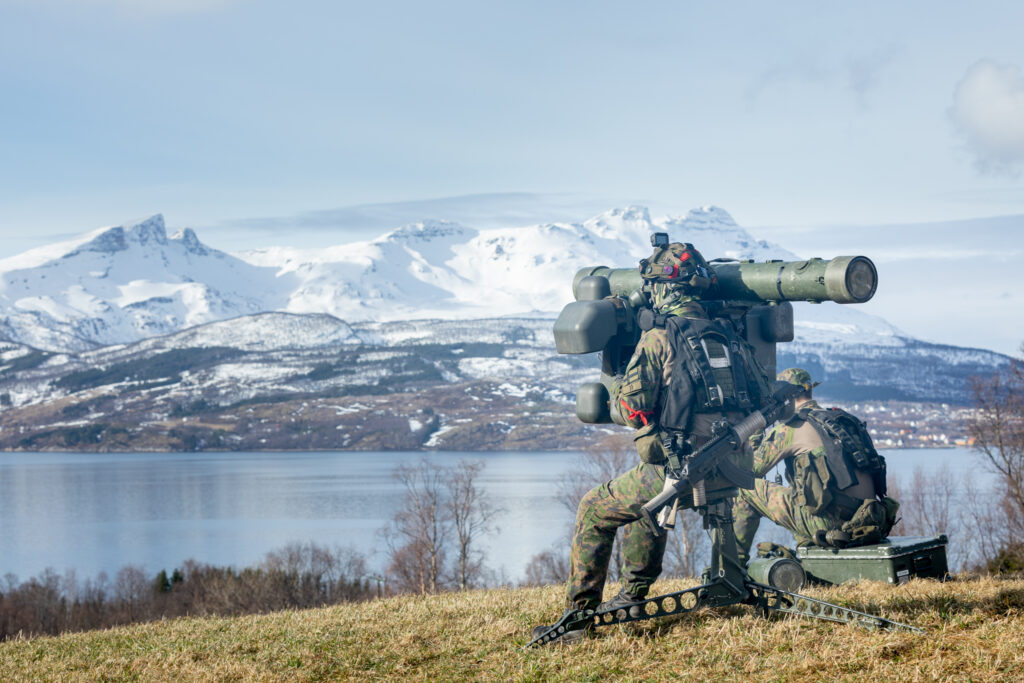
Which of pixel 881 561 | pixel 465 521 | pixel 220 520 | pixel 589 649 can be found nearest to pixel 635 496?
pixel 589 649

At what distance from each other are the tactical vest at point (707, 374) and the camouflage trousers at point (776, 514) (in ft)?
13.6

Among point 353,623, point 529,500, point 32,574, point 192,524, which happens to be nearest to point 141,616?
point 32,574

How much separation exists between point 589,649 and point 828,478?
5.89m

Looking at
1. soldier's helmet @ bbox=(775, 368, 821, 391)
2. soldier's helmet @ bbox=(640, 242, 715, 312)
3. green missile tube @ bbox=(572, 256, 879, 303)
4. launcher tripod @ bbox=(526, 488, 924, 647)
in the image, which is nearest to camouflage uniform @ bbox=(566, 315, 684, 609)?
launcher tripod @ bbox=(526, 488, 924, 647)

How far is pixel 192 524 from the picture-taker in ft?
467

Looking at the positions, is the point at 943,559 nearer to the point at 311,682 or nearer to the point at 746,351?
the point at 746,351

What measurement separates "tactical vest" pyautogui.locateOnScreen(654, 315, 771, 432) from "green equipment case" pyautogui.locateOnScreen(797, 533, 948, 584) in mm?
4290

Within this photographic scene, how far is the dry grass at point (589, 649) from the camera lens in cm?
715

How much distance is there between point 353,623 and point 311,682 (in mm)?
2843

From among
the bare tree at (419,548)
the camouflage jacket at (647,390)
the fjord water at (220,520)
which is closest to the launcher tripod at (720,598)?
the camouflage jacket at (647,390)

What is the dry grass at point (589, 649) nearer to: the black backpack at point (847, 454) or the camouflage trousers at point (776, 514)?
the camouflage trousers at point (776, 514)

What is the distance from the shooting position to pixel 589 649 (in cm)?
812

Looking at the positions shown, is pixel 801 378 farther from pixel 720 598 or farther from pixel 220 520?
pixel 220 520

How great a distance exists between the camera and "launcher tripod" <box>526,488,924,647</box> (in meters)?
8.47
